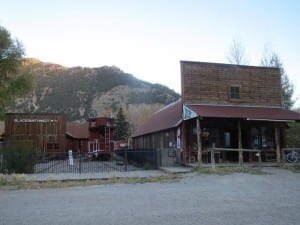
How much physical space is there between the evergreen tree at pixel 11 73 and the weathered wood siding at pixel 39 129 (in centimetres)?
474

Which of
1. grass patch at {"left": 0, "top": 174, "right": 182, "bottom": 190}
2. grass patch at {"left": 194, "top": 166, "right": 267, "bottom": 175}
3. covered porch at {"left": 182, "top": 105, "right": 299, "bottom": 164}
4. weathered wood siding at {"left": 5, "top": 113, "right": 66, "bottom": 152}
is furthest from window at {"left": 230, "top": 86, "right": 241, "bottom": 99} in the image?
weathered wood siding at {"left": 5, "top": 113, "right": 66, "bottom": 152}

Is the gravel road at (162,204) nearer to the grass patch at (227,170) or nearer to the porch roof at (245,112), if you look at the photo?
the grass patch at (227,170)

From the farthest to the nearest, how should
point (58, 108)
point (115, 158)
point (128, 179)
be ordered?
1. point (58, 108)
2. point (115, 158)
3. point (128, 179)

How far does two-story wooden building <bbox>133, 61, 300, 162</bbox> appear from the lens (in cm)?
2222

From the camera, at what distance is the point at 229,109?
2205 cm

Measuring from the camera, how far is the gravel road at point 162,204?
291 inches

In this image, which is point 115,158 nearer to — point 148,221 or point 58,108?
point 148,221

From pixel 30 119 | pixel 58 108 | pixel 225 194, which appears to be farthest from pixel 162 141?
pixel 58 108

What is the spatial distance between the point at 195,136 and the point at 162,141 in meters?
5.82

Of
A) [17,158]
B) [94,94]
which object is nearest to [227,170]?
[17,158]

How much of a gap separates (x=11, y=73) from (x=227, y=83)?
18.1 m

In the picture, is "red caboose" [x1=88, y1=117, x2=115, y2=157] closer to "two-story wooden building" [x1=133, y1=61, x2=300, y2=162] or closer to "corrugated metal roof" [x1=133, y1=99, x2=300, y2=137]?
"two-story wooden building" [x1=133, y1=61, x2=300, y2=162]

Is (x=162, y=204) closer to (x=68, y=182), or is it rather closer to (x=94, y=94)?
(x=68, y=182)

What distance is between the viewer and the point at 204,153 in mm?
21922
